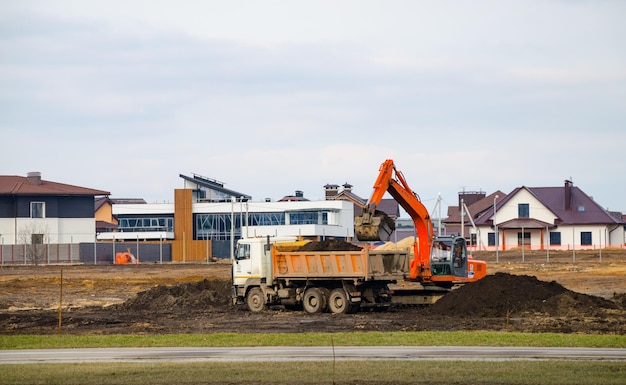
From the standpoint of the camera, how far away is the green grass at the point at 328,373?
19.4 m

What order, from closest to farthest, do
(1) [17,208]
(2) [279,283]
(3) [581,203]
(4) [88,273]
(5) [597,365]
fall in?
(5) [597,365] → (2) [279,283] → (4) [88,273] → (1) [17,208] → (3) [581,203]

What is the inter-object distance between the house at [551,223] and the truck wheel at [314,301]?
68302 mm

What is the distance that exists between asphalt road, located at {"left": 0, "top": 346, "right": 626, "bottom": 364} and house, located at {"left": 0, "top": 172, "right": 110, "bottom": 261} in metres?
65.8

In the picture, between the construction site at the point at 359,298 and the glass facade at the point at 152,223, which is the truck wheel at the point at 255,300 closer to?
the construction site at the point at 359,298

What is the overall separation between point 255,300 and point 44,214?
5871 cm

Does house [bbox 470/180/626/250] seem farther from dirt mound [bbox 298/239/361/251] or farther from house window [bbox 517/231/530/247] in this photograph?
dirt mound [bbox 298/239/361/251]

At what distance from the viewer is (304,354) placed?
2419 centimetres

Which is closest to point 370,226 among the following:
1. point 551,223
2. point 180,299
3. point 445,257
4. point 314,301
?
point 314,301

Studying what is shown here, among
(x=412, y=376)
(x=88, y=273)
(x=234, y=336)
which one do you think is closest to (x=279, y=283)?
(x=234, y=336)

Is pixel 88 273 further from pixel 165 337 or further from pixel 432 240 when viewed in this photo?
pixel 165 337

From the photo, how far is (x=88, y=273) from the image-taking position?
72.1 metres

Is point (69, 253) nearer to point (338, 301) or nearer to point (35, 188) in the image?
point (35, 188)

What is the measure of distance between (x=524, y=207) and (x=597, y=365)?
289 feet

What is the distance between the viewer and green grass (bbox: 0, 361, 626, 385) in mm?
19406
